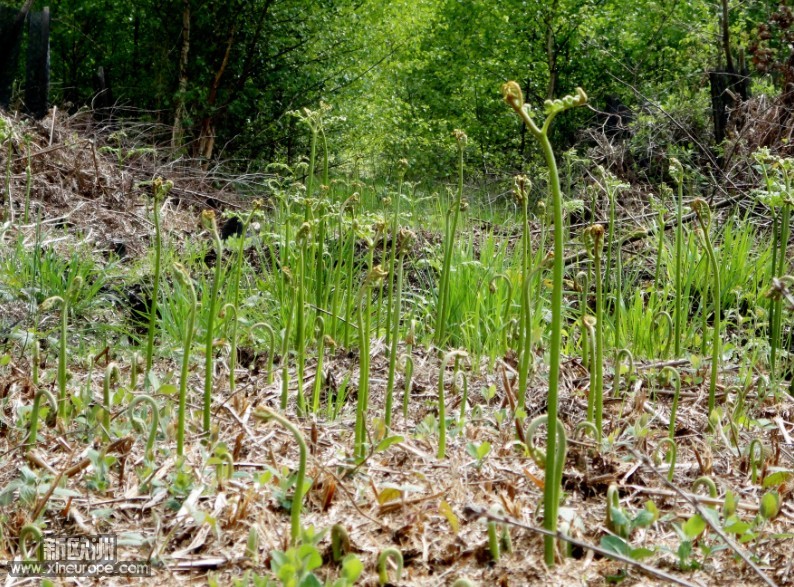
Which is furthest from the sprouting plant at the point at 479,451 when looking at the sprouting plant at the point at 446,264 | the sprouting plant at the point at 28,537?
the sprouting plant at the point at 446,264

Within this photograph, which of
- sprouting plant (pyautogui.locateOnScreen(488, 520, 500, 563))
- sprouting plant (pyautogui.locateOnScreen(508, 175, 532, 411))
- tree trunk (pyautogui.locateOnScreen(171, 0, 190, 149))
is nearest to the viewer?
sprouting plant (pyautogui.locateOnScreen(488, 520, 500, 563))

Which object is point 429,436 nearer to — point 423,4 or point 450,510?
point 450,510

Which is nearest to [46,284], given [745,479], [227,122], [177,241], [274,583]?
[177,241]

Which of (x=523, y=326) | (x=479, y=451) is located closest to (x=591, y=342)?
(x=479, y=451)

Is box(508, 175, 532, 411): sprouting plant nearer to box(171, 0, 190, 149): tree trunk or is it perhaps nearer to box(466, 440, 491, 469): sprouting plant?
box(466, 440, 491, 469): sprouting plant

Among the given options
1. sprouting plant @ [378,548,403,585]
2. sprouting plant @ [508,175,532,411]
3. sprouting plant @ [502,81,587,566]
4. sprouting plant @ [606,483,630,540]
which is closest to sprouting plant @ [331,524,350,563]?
sprouting plant @ [378,548,403,585]

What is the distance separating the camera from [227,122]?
9.63 m

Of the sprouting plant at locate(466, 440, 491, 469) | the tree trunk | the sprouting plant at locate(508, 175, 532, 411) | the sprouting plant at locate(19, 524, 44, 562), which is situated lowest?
the sprouting plant at locate(19, 524, 44, 562)

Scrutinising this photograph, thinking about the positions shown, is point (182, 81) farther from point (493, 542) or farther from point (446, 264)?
point (493, 542)

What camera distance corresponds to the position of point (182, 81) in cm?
898

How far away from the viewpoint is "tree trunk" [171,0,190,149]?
8.79 metres

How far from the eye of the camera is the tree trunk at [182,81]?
28.8 ft

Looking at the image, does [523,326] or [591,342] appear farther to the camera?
[523,326]

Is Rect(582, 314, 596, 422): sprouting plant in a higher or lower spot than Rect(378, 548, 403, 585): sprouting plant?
higher
